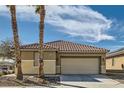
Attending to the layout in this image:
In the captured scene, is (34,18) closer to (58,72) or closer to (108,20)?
(58,72)

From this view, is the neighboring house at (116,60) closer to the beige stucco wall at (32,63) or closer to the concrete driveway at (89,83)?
the beige stucco wall at (32,63)

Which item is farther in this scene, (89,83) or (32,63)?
(32,63)

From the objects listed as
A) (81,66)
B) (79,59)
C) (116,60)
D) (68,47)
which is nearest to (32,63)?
(68,47)

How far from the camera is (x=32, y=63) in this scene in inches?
1173

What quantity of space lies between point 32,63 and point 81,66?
4955 mm

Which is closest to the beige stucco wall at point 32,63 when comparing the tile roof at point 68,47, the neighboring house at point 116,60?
the tile roof at point 68,47

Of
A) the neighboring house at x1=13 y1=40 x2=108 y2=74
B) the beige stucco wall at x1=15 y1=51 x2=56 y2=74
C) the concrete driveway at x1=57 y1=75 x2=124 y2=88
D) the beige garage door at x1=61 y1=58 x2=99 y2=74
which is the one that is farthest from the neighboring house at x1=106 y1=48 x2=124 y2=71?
the concrete driveway at x1=57 y1=75 x2=124 y2=88

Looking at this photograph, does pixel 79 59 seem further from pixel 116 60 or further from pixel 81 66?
pixel 116 60

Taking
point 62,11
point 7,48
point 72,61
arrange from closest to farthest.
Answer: point 62,11 → point 72,61 → point 7,48

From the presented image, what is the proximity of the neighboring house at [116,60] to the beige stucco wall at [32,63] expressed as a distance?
35.0 feet

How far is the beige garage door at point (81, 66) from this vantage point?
31531 millimetres

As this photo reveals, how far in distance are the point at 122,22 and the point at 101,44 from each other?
4.62 metres
